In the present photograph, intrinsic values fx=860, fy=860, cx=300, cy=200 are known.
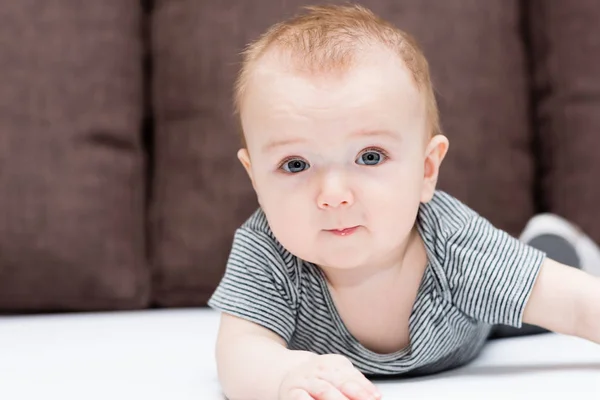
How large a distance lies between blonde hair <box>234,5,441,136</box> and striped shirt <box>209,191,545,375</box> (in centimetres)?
14

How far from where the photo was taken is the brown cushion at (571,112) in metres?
1.45

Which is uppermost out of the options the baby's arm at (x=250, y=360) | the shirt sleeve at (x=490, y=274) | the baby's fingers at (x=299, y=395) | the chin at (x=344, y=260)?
the chin at (x=344, y=260)

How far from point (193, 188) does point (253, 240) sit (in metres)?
0.48

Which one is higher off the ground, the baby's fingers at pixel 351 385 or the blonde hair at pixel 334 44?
the blonde hair at pixel 334 44

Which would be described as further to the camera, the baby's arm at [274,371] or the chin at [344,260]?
the chin at [344,260]

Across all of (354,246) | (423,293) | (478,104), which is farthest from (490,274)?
(478,104)

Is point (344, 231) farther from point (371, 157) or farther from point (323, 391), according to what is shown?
point (323, 391)

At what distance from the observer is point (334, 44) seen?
0.87 m

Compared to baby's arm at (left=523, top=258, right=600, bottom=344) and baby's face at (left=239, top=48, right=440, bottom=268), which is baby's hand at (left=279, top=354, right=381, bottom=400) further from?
baby's arm at (left=523, top=258, right=600, bottom=344)

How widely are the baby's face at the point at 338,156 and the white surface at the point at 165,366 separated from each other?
0.17 meters

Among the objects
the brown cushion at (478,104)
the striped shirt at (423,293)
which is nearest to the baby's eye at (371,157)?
the striped shirt at (423,293)

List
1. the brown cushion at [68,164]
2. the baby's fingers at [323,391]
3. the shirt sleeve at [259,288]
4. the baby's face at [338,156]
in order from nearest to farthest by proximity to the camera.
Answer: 1. the baby's fingers at [323,391]
2. the baby's face at [338,156]
3. the shirt sleeve at [259,288]
4. the brown cushion at [68,164]

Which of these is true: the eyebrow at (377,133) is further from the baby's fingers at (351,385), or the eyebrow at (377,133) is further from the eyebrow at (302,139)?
the baby's fingers at (351,385)

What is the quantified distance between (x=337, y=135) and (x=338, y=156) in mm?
21
